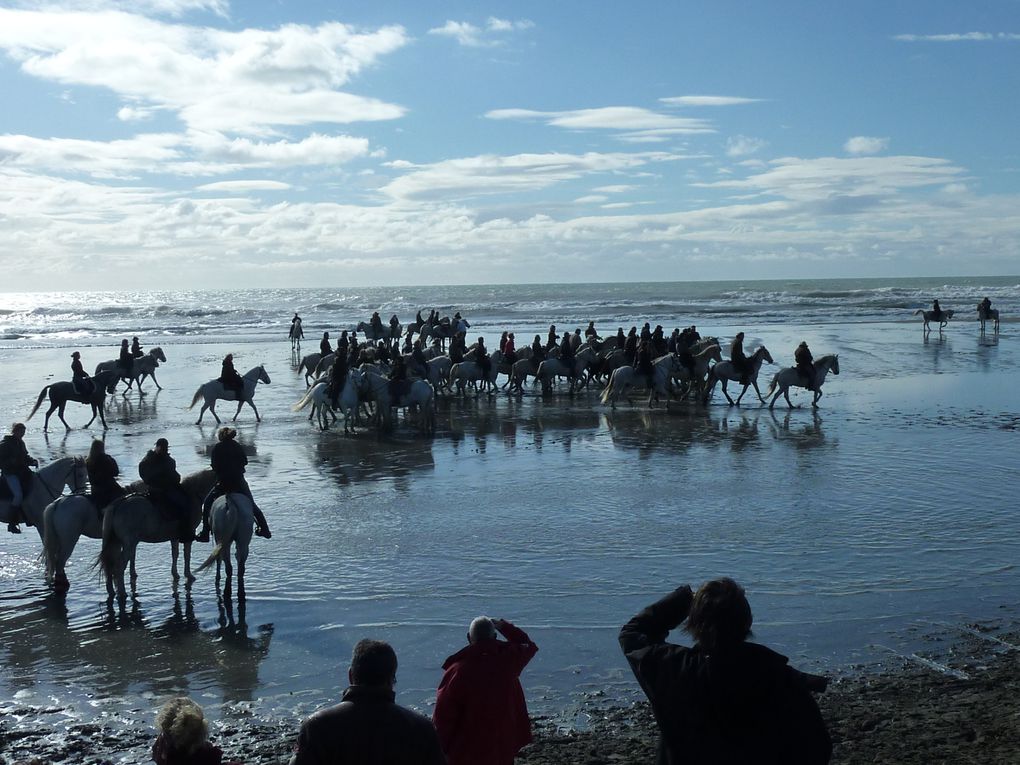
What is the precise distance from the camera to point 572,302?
95062mm

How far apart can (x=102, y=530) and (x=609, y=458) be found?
905 centimetres

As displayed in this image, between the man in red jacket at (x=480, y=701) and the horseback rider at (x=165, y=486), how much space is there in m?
6.69

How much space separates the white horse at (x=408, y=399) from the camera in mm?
21406

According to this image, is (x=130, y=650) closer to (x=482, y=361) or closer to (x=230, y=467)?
(x=230, y=467)

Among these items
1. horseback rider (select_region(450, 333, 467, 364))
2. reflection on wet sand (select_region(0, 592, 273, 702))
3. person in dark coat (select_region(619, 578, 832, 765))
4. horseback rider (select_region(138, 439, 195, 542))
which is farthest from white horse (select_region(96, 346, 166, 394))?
person in dark coat (select_region(619, 578, 832, 765))

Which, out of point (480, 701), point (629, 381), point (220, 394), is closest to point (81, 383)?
point (220, 394)

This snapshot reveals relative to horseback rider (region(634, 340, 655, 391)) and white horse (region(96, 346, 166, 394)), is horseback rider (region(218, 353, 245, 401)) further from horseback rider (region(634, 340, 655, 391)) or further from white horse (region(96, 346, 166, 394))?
horseback rider (region(634, 340, 655, 391))

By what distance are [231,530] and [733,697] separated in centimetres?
754

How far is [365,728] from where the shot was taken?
384 centimetres

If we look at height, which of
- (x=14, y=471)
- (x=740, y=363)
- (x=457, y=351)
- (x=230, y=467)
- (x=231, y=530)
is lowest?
(x=231, y=530)

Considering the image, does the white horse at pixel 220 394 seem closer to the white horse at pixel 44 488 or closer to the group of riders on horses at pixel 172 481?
the white horse at pixel 44 488

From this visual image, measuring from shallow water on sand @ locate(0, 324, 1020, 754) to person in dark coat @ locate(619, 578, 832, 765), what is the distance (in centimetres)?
379

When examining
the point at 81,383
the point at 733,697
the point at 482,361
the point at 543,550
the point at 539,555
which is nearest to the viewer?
the point at 733,697

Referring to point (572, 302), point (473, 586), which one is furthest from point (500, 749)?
point (572, 302)
